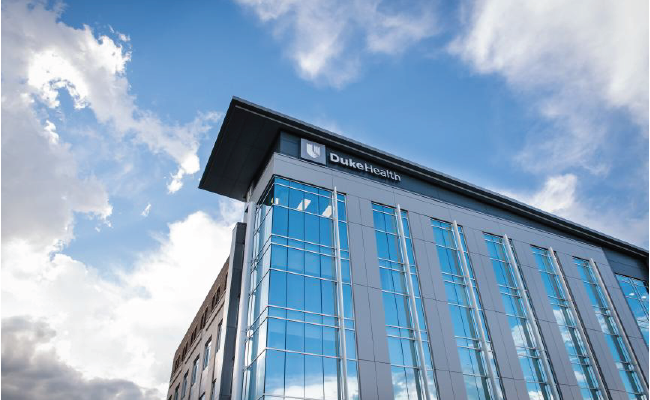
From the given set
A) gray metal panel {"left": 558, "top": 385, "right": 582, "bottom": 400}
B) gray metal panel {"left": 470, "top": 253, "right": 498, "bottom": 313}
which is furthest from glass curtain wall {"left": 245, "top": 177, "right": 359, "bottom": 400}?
gray metal panel {"left": 558, "top": 385, "right": 582, "bottom": 400}

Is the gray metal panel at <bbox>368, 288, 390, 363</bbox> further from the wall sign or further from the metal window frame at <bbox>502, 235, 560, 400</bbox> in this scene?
the metal window frame at <bbox>502, 235, 560, 400</bbox>

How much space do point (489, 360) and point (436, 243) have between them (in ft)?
28.8

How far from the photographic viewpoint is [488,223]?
38031mm

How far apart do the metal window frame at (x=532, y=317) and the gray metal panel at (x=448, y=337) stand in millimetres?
7449

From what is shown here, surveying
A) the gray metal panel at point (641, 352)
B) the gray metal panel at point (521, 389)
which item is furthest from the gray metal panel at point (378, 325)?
the gray metal panel at point (641, 352)

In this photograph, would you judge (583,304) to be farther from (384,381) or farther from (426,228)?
(384,381)

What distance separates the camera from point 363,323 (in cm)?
2630

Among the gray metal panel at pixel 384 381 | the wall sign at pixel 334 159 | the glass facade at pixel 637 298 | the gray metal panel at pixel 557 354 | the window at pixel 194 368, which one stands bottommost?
the gray metal panel at pixel 384 381

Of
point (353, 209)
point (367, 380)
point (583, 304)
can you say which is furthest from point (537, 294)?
point (367, 380)

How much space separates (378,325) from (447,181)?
52.5 feet

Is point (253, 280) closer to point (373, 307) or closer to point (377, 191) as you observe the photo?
point (373, 307)

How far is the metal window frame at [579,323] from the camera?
32.6m

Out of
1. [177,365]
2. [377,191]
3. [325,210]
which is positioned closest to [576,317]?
[377,191]

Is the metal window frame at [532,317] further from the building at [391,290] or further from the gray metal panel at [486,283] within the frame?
the gray metal panel at [486,283]
